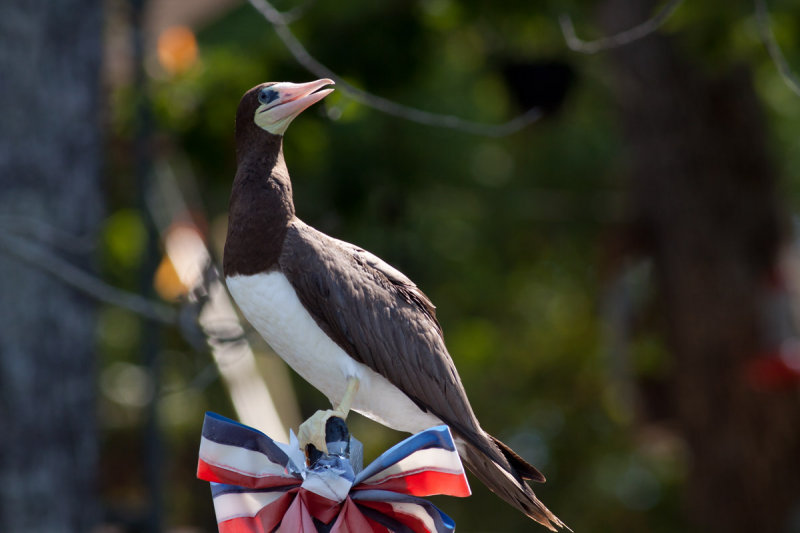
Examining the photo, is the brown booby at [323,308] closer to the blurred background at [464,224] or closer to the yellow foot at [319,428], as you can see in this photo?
the yellow foot at [319,428]

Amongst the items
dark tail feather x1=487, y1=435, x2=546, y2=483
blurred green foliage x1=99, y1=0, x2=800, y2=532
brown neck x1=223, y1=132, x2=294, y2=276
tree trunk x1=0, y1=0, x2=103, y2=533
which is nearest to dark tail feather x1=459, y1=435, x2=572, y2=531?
dark tail feather x1=487, y1=435, x2=546, y2=483

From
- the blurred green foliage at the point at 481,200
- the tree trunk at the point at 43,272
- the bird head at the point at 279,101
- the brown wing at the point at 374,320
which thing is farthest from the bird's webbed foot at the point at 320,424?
the tree trunk at the point at 43,272

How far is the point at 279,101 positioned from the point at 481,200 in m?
7.44

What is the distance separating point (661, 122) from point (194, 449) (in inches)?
247

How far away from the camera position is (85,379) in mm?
4574

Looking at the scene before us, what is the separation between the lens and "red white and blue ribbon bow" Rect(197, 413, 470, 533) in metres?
1.72

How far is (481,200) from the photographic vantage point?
360 inches

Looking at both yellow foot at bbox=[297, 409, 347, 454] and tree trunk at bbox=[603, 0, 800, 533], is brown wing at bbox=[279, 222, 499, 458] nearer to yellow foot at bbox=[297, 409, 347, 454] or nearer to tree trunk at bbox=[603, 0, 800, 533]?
yellow foot at bbox=[297, 409, 347, 454]

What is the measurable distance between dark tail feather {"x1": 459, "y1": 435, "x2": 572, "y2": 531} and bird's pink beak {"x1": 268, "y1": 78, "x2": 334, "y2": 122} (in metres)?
0.73

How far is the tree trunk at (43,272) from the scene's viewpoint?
14.2 ft

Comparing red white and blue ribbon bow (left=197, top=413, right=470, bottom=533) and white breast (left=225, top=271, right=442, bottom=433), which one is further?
white breast (left=225, top=271, right=442, bottom=433)

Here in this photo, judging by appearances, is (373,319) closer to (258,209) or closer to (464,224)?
(258,209)

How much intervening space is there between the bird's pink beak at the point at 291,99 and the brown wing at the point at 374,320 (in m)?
0.22

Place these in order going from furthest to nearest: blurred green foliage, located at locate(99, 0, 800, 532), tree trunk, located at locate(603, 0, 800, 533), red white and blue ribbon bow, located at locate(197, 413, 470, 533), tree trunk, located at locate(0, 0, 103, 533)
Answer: tree trunk, located at locate(603, 0, 800, 533), blurred green foliage, located at locate(99, 0, 800, 532), tree trunk, located at locate(0, 0, 103, 533), red white and blue ribbon bow, located at locate(197, 413, 470, 533)
